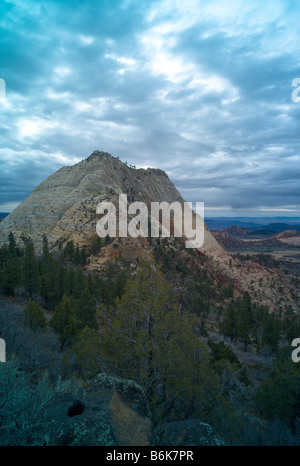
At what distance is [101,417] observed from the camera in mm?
3387

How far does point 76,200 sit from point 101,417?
56.6 metres

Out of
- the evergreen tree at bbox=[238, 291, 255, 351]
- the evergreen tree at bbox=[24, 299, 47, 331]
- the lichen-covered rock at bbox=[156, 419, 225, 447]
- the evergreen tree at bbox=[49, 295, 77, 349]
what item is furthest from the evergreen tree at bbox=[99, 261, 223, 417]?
the evergreen tree at bbox=[238, 291, 255, 351]

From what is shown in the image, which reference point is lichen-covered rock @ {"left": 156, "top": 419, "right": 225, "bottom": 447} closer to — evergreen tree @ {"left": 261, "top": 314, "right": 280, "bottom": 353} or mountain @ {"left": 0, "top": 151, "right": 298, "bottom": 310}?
evergreen tree @ {"left": 261, "top": 314, "right": 280, "bottom": 353}

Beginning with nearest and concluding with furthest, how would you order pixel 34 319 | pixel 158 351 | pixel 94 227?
pixel 158 351
pixel 34 319
pixel 94 227

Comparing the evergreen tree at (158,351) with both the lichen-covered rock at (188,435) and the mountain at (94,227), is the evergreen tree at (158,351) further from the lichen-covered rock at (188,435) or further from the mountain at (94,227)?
the mountain at (94,227)

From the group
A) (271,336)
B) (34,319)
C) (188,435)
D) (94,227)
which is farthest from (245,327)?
(94,227)

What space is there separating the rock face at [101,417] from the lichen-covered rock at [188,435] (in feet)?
0.95

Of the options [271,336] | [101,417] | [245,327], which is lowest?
[271,336]

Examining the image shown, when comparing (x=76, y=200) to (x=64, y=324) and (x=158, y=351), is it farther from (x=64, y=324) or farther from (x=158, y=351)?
(x=158, y=351)

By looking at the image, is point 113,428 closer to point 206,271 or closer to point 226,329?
point 226,329

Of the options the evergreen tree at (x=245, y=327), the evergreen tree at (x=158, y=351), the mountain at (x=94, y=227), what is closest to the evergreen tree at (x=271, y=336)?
the evergreen tree at (x=245, y=327)

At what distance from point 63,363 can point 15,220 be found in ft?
182
